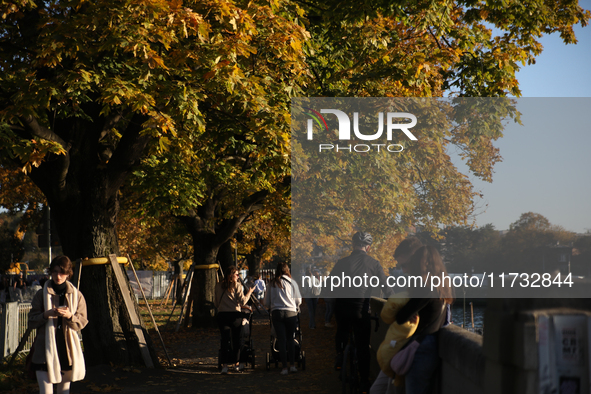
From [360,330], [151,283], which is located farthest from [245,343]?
[151,283]

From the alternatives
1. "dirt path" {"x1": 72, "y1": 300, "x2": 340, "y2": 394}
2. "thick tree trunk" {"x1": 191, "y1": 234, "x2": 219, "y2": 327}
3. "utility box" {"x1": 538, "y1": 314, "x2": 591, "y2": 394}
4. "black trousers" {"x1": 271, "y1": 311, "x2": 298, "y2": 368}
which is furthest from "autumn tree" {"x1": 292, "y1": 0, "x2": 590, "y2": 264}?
"thick tree trunk" {"x1": 191, "y1": 234, "x2": 219, "y2": 327}

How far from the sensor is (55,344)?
655 cm

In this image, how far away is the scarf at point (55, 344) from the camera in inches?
256

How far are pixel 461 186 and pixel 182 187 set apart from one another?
7.95 m

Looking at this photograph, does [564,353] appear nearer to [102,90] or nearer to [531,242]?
[531,242]

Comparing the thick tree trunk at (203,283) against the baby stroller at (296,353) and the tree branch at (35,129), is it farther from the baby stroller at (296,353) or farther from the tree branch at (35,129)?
the tree branch at (35,129)

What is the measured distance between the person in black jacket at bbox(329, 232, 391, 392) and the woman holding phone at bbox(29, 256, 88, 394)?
3.08 metres

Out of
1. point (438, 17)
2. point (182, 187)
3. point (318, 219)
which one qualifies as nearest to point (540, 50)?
point (438, 17)

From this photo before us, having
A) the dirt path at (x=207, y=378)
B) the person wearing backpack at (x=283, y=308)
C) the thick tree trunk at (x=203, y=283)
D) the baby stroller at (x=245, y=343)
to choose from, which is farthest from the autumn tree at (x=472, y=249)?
the thick tree trunk at (x=203, y=283)

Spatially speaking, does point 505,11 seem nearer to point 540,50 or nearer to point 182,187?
point 540,50

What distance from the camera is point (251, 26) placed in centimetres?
806

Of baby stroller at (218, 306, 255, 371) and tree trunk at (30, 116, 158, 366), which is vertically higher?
A: tree trunk at (30, 116, 158, 366)

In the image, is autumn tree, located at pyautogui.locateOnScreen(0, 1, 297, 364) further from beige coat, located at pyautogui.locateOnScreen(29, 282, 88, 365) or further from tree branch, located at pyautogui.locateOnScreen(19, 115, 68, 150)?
beige coat, located at pyautogui.locateOnScreen(29, 282, 88, 365)

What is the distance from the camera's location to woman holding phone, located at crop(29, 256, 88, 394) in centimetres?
651
